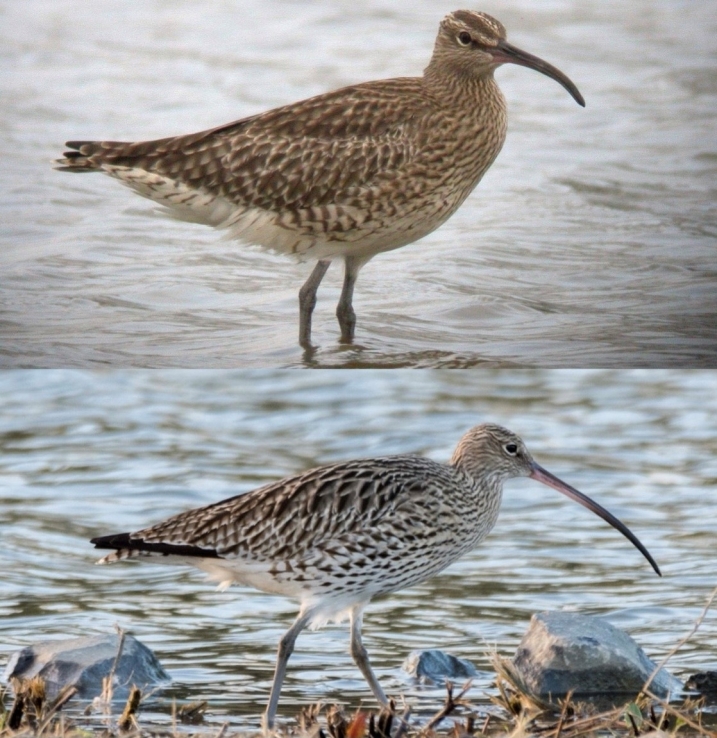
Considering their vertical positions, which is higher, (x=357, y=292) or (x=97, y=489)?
(x=357, y=292)

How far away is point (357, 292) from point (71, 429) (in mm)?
1837

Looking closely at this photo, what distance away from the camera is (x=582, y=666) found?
5195 mm

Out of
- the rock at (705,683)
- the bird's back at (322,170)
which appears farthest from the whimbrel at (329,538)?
the bird's back at (322,170)

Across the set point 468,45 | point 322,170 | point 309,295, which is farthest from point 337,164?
point 468,45

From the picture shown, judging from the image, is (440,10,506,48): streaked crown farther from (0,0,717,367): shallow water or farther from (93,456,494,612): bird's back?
(93,456,494,612): bird's back

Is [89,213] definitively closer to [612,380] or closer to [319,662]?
[612,380]

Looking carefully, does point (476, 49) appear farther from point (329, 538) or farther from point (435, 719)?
point (435, 719)

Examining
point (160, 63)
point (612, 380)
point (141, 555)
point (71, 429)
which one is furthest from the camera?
point (160, 63)

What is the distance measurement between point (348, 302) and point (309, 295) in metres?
0.17

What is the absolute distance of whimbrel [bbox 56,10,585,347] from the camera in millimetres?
6258

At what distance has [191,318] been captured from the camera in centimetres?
730

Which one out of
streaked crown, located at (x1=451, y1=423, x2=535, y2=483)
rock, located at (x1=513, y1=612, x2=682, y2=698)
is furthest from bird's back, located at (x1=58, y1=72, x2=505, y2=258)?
rock, located at (x1=513, y1=612, x2=682, y2=698)

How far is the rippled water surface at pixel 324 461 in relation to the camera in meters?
5.67

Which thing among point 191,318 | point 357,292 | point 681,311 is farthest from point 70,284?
point 681,311
